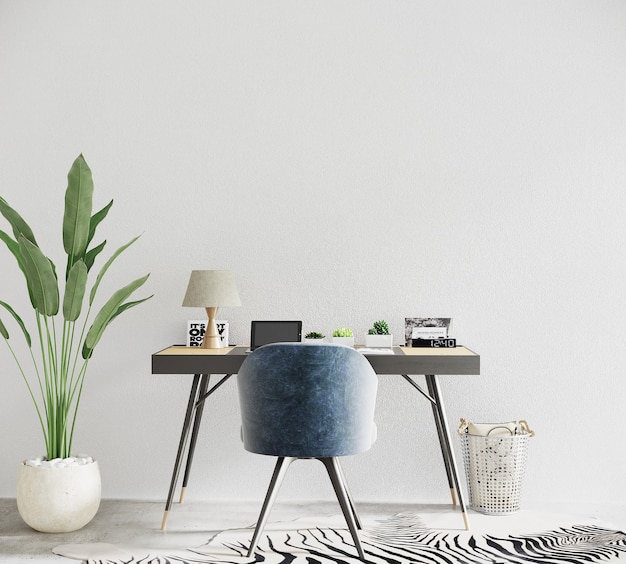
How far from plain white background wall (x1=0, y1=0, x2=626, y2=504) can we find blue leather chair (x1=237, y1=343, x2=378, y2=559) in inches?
35.7

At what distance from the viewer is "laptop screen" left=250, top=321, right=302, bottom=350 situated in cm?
319

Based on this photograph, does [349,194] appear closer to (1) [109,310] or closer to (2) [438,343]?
(2) [438,343]

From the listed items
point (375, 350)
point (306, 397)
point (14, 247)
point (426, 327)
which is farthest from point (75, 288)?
point (426, 327)

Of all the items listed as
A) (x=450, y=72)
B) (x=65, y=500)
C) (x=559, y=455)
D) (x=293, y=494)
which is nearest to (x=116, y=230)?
(x=65, y=500)

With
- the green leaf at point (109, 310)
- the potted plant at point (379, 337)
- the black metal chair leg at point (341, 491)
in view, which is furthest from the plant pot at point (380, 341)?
the green leaf at point (109, 310)

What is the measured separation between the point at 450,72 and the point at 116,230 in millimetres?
1775

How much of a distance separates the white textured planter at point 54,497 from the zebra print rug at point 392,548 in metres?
0.17

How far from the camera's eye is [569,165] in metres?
3.41

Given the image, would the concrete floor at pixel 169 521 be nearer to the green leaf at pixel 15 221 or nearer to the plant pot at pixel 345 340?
the plant pot at pixel 345 340

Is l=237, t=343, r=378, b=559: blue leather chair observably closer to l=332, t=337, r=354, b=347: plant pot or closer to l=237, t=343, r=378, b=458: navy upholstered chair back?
l=237, t=343, r=378, b=458: navy upholstered chair back

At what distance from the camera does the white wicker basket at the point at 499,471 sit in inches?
125

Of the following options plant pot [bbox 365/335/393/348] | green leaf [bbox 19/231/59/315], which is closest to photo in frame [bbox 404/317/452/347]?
plant pot [bbox 365/335/393/348]

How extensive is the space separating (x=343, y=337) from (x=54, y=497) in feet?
4.50

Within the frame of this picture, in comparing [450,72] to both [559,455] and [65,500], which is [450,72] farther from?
[65,500]
